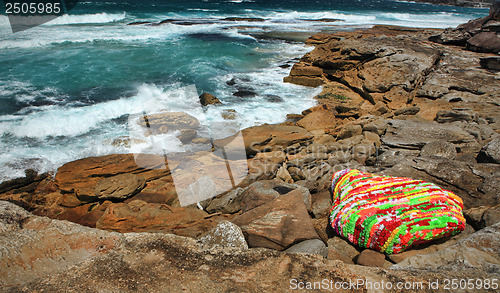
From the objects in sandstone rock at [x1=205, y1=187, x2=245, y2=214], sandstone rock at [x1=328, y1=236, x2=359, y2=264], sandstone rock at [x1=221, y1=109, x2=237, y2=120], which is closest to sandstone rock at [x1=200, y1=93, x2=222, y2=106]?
sandstone rock at [x1=221, y1=109, x2=237, y2=120]

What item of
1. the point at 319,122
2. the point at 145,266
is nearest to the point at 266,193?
the point at 145,266

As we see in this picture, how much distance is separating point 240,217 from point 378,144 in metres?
3.48

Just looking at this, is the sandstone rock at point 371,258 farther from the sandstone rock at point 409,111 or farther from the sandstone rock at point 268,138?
the sandstone rock at point 409,111

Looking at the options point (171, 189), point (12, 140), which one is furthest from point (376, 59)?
point (12, 140)

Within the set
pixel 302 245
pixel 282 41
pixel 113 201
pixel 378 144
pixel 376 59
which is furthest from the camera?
pixel 282 41

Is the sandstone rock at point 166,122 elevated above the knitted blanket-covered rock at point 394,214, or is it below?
below

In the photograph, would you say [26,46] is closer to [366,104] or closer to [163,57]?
[163,57]

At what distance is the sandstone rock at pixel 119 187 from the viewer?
14.8ft

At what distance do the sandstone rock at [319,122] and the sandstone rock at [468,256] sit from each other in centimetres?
470

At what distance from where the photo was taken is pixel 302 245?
2.83m

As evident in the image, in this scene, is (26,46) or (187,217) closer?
(187,217)

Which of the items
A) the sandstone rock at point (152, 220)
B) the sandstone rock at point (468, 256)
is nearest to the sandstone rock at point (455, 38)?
the sandstone rock at point (468, 256)

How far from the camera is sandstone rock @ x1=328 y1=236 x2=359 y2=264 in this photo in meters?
2.91

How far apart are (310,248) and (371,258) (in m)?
0.62
